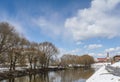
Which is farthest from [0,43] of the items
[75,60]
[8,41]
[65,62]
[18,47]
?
[75,60]

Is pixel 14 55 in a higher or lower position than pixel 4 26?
lower

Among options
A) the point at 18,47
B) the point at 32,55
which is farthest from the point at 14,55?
the point at 32,55

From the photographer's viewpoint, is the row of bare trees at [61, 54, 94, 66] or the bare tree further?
the row of bare trees at [61, 54, 94, 66]

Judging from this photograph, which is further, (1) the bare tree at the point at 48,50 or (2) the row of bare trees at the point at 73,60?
(2) the row of bare trees at the point at 73,60

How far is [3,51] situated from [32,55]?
28.1 meters

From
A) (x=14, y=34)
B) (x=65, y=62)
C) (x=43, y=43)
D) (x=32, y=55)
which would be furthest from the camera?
Result: (x=65, y=62)

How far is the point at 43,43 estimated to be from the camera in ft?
334

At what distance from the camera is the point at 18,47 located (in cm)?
5897

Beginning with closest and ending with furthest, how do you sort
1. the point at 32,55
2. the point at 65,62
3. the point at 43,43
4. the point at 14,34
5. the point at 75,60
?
1. the point at 14,34
2. the point at 32,55
3. the point at 43,43
4. the point at 65,62
5. the point at 75,60

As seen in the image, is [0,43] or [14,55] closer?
[0,43]

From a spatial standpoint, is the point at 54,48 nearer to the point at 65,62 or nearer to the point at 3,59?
the point at 65,62

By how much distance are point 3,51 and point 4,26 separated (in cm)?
565

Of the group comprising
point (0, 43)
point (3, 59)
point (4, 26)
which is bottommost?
point (3, 59)

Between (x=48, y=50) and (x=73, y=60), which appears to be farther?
(x=73, y=60)
